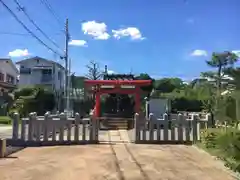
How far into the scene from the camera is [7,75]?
56312mm

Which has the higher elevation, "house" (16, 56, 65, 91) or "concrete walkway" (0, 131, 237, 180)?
"house" (16, 56, 65, 91)

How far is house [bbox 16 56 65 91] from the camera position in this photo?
53.0m

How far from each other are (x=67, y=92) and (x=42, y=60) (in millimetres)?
22464

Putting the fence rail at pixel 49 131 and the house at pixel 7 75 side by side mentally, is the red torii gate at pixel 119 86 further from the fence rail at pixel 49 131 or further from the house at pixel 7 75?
the house at pixel 7 75

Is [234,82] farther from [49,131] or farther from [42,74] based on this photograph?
[42,74]

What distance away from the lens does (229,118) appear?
7.39 m

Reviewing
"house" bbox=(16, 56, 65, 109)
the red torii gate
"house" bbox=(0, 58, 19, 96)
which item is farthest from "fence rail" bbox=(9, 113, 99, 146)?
"house" bbox=(0, 58, 19, 96)

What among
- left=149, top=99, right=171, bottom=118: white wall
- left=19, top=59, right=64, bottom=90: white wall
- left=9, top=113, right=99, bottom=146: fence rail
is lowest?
left=9, top=113, right=99, bottom=146: fence rail

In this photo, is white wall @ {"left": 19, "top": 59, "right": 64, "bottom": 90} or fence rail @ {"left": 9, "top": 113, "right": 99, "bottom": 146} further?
white wall @ {"left": 19, "top": 59, "right": 64, "bottom": 90}

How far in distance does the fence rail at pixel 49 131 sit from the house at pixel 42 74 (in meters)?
37.3

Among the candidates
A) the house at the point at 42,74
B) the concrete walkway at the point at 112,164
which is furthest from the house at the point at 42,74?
the concrete walkway at the point at 112,164

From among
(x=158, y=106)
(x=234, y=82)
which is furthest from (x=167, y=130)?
(x=158, y=106)

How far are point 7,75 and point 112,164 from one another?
49896 millimetres

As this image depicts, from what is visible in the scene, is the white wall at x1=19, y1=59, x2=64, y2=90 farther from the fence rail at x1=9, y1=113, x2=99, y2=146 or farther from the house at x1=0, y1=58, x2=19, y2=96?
the fence rail at x1=9, y1=113, x2=99, y2=146
